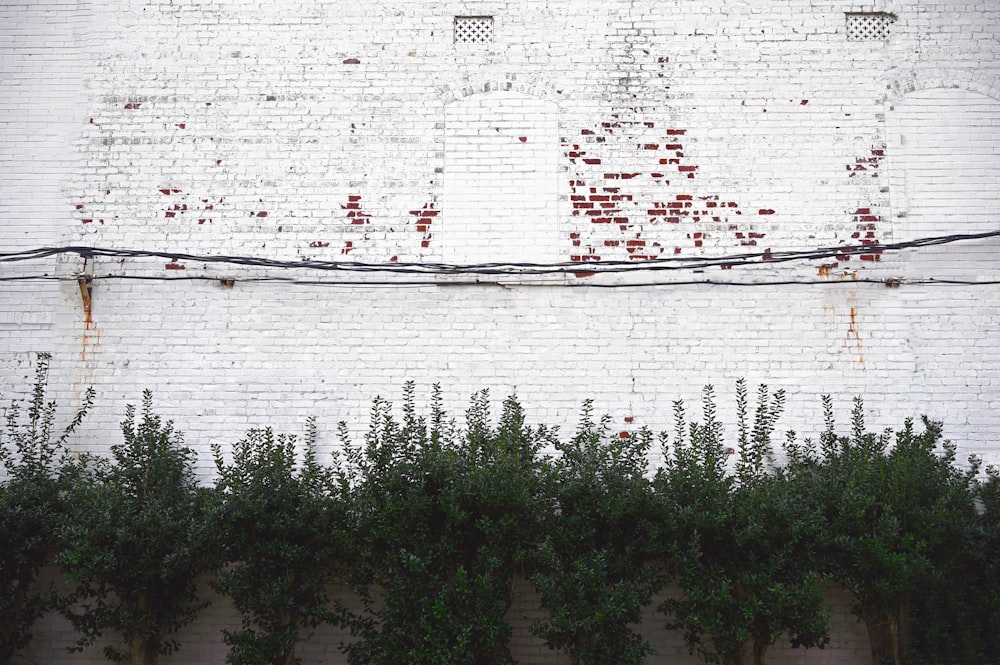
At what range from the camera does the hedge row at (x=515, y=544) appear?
5.84 m

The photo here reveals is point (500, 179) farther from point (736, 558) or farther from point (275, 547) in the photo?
point (736, 558)

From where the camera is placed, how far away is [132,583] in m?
6.16

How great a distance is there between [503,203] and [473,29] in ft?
5.57

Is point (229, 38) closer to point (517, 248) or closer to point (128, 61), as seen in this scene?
point (128, 61)

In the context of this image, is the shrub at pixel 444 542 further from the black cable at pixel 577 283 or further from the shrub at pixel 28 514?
the shrub at pixel 28 514

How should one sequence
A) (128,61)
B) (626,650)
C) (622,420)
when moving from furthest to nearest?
(128,61) → (622,420) → (626,650)

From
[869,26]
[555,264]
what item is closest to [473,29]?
[555,264]

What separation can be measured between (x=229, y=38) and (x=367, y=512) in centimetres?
457

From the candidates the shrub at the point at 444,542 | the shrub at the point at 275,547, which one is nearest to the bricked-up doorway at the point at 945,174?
the shrub at the point at 444,542

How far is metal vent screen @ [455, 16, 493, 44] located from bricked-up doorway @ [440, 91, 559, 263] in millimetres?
552

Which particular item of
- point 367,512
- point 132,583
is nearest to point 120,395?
point 132,583

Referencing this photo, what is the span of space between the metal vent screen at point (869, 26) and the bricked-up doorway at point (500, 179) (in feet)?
9.22

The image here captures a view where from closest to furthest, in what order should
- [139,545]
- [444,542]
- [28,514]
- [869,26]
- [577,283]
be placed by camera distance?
1. [444,542]
2. [139,545]
3. [28,514]
4. [577,283]
5. [869,26]

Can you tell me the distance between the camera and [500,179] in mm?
7309
